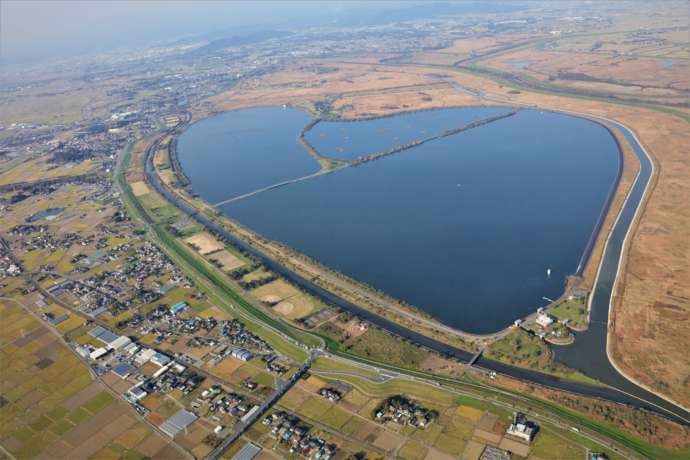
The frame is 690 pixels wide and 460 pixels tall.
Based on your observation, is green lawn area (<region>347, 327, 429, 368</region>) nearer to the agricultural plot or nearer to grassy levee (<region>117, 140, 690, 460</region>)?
grassy levee (<region>117, 140, 690, 460</region>)

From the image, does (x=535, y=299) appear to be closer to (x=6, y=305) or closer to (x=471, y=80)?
(x=6, y=305)

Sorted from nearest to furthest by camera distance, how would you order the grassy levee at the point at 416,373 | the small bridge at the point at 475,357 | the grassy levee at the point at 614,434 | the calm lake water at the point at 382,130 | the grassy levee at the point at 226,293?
the grassy levee at the point at 614,434 → the grassy levee at the point at 416,373 → the small bridge at the point at 475,357 → the grassy levee at the point at 226,293 → the calm lake water at the point at 382,130

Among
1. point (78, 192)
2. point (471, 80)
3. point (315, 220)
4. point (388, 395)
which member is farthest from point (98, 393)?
point (471, 80)

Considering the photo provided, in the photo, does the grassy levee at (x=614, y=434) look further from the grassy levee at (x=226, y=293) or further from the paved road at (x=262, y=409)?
the grassy levee at (x=226, y=293)

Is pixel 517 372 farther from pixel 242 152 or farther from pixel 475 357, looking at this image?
pixel 242 152

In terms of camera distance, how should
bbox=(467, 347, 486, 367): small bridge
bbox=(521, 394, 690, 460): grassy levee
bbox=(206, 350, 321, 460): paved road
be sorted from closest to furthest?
1. bbox=(521, 394, 690, 460): grassy levee
2. bbox=(206, 350, 321, 460): paved road
3. bbox=(467, 347, 486, 367): small bridge

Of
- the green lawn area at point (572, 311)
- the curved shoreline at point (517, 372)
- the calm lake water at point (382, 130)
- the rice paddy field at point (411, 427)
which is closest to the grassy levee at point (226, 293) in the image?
the rice paddy field at point (411, 427)

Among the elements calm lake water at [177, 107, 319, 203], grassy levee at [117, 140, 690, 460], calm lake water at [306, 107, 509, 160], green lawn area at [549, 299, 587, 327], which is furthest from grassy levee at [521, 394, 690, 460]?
calm lake water at [306, 107, 509, 160]
